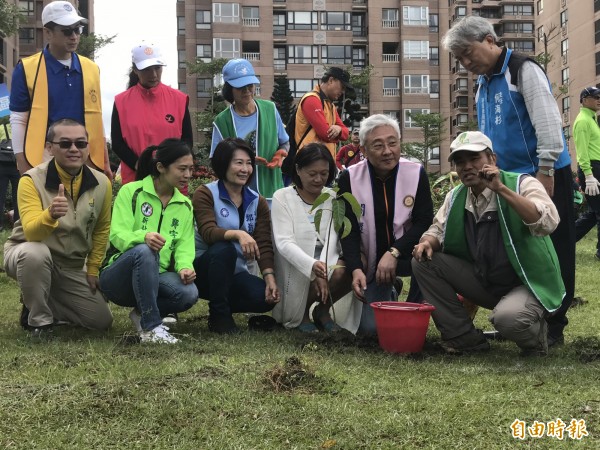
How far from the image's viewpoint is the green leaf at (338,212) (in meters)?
3.84

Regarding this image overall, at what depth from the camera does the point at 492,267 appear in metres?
3.60

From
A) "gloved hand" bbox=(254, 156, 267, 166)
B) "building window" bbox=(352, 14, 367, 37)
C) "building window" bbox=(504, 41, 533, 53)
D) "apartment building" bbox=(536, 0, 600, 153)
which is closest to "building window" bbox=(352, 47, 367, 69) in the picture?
"building window" bbox=(352, 14, 367, 37)

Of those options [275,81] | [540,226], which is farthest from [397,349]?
[275,81]

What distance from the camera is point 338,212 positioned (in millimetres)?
3842

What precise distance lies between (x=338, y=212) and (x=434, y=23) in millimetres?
43614

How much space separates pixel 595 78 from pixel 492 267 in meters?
40.6

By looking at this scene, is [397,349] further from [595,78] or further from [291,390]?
[595,78]

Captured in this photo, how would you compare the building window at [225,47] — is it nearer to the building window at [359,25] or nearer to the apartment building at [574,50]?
the building window at [359,25]

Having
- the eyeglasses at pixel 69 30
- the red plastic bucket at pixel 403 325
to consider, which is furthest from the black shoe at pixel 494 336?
the eyeglasses at pixel 69 30

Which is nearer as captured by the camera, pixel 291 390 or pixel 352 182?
pixel 291 390

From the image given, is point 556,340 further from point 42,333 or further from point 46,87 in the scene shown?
point 46,87

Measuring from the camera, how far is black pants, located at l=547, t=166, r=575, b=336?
3.90 m

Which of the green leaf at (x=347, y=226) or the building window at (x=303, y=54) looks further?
the building window at (x=303, y=54)

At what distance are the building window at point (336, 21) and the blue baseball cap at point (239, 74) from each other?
38530mm
